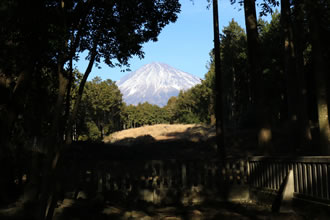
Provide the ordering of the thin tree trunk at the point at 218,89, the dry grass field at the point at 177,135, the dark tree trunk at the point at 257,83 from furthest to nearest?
the dry grass field at the point at 177,135
the thin tree trunk at the point at 218,89
the dark tree trunk at the point at 257,83

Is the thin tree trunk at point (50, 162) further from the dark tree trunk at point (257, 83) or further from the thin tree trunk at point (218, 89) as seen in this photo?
the thin tree trunk at point (218, 89)

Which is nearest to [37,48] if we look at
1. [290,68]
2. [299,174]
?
[299,174]

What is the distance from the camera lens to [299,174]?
771 cm

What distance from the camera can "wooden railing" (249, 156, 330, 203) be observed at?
6836mm

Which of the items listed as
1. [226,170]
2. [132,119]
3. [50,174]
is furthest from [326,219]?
[132,119]

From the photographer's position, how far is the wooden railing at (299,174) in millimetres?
6836

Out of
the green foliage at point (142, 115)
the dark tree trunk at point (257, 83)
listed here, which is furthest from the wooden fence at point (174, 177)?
the green foliage at point (142, 115)

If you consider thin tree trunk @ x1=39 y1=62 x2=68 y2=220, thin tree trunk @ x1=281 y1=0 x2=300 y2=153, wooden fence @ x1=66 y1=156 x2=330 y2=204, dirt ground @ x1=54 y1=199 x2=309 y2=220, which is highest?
thin tree trunk @ x1=281 y1=0 x2=300 y2=153

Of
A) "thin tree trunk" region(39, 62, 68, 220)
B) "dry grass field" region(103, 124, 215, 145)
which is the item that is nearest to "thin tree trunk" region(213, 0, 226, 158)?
"thin tree trunk" region(39, 62, 68, 220)

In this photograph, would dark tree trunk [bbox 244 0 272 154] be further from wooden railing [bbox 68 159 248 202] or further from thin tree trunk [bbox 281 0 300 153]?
thin tree trunk [bbox 281 0 300 153]

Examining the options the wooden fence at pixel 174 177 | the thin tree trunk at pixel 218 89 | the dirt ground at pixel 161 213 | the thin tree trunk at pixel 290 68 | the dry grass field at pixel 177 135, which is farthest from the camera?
the dry grass field at pixel 177 135

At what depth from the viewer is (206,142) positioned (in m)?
28.8

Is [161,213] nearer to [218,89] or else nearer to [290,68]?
[218,89]

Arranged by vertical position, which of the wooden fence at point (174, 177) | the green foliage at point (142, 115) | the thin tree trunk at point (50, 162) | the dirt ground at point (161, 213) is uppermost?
the green foliage at point (142, 115)
